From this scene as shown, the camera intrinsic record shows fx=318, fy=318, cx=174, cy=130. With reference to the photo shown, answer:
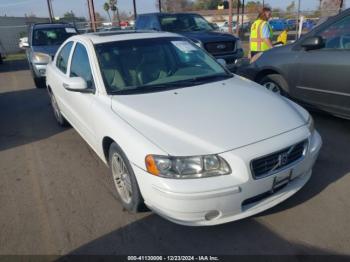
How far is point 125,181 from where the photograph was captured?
9.84ft

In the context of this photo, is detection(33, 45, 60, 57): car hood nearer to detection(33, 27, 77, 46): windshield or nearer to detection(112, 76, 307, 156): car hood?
detection(33, 27, 77, 46): windshield

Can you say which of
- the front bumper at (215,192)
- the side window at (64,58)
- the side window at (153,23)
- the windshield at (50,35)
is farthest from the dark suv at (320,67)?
the windshield at (50,35)

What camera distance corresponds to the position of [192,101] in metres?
3.05

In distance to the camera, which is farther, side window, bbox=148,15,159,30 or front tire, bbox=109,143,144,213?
side window, bbox=148,15,159,30

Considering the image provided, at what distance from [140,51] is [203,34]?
17.7ft

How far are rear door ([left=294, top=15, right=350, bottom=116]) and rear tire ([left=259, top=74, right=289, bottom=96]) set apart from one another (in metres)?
0.37

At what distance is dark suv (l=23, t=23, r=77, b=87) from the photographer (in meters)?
8.59

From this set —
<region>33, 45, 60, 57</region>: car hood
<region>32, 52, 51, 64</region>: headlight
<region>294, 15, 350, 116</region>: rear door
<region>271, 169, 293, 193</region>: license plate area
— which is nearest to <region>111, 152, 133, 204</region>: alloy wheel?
<region>271, 169, 293, 193</region>: license plate area

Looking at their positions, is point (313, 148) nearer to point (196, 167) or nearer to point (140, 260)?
point (196, 167)

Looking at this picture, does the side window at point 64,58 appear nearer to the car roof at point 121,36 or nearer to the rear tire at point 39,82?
the car roof at point 121,36

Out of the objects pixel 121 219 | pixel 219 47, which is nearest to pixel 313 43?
pixel 121 219

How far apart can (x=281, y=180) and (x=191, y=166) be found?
2.64 feet

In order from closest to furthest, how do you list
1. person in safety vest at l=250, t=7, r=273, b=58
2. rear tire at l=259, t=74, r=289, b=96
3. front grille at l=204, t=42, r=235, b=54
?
1. rear tire at l=259, t=74, r=289, b=96
2. person in safety vest at l=250, t=7, r=273, b=58
3. front grille at l=204, t=42, r=235, b=54

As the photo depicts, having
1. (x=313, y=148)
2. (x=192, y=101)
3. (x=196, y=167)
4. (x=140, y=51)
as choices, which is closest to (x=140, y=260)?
(x=196, y=167)
